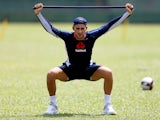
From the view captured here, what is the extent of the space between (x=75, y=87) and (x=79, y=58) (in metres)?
4.46

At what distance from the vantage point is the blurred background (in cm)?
5569

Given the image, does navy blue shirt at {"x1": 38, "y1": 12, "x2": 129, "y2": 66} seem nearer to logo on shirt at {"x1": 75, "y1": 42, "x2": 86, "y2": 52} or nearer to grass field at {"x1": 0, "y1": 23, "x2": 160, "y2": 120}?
logo on shirt at {"x1": 75, "y1": 42, "x2": 86, "y2": 52}

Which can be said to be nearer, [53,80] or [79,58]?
[53,80]

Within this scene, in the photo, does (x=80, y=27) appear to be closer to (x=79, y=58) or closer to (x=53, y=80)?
(x=79, y=58)

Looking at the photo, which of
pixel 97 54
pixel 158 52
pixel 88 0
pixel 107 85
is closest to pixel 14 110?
pixel 107 85

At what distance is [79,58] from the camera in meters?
10.6

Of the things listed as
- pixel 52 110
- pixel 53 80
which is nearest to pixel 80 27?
pixel 53 80

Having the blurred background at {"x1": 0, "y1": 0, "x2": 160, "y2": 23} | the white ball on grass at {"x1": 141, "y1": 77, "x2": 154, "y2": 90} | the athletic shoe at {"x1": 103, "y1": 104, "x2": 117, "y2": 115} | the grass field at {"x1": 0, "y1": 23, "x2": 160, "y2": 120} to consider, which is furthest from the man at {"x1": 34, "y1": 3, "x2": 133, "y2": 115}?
the blurred background at {"x1": 0, "y1": 0, "x2": 160, "y2": 23}

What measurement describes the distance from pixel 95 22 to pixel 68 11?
3.13 m

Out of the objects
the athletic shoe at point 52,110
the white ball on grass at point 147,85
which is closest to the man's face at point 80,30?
the athletic shoe at point 52,110

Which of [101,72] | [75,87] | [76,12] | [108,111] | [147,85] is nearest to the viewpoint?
[108,111]

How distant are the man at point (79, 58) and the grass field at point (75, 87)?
46 cm

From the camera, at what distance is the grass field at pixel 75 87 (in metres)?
10.7

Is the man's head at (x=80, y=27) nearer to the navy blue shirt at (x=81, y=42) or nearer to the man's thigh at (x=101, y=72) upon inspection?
the navy blue shirt at (x=81, y=42)
